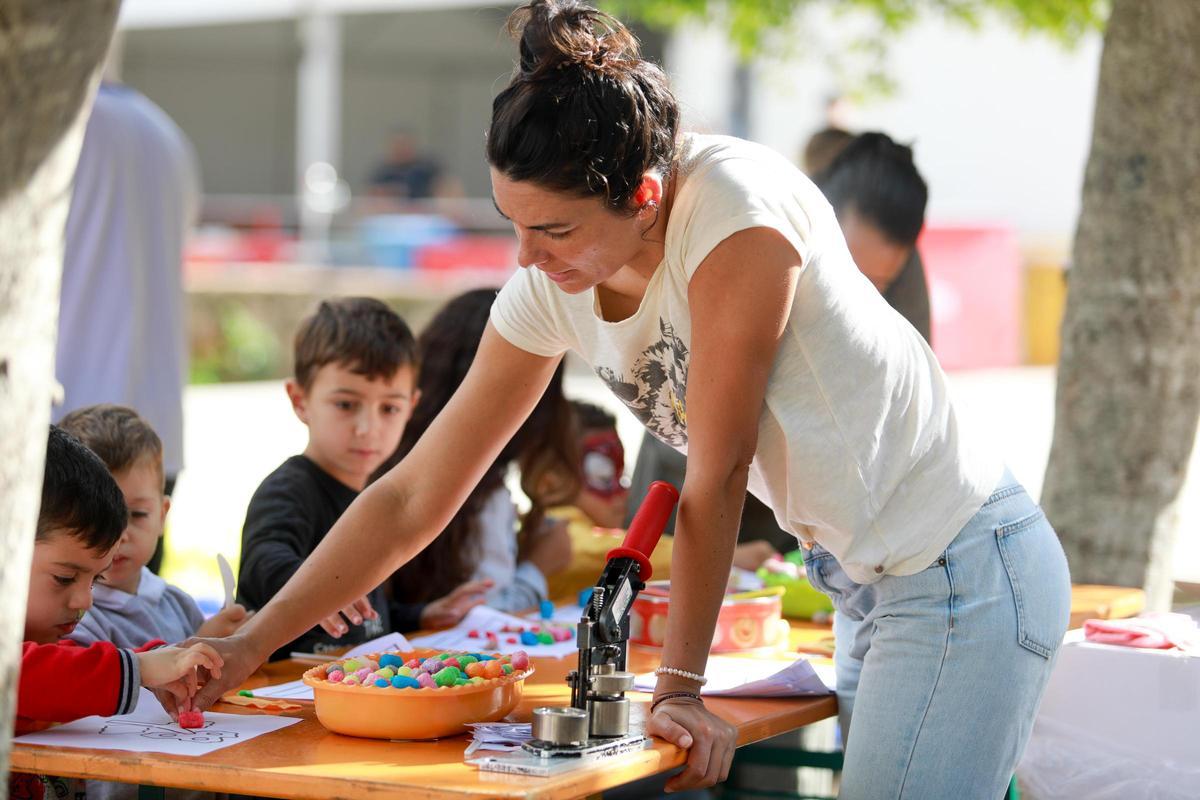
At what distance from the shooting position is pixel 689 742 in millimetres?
2098

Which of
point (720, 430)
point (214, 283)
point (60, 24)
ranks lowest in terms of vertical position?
point (720, 430)

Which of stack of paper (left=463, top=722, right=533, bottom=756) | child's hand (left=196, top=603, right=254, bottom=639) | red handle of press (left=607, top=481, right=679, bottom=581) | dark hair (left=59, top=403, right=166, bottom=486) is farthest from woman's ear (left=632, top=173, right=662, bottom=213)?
dark hair (left=59, top=403, right=166, bottom=486)

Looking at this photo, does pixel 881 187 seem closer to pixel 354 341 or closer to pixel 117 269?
pixel 354 341

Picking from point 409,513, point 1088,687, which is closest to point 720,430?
point 409,513

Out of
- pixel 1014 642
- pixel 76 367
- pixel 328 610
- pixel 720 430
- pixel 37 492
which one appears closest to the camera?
pixel 37 492

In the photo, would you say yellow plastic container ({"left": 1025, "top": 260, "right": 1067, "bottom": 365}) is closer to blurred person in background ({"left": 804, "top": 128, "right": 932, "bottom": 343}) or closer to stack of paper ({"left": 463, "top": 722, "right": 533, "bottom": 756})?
blurred person in background ({"left": 804, "top": 128, "right": 932, "bottom": 343})

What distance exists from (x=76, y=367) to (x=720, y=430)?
259cm

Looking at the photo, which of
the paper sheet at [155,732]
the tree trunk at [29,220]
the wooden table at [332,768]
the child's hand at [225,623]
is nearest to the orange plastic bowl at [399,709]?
the wooden table at [332,768]

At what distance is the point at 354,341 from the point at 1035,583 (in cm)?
158

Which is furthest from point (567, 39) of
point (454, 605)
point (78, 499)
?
point (454, 605)

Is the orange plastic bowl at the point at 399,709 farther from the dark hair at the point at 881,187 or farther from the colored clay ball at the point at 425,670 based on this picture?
the dark hair at the point at 881,187

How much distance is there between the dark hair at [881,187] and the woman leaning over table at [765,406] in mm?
1456

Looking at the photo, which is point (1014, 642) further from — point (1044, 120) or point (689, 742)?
point (1044, 120)

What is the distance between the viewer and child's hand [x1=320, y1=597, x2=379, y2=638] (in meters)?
2.54
